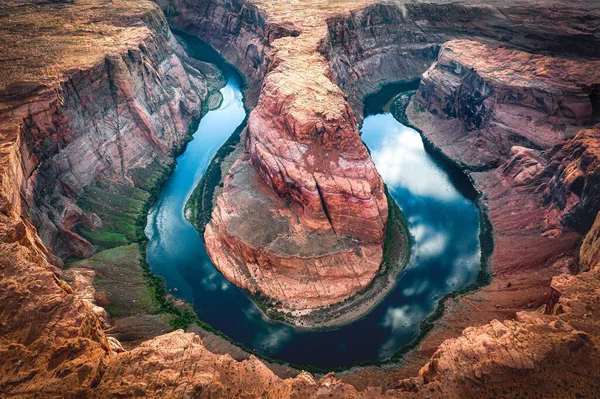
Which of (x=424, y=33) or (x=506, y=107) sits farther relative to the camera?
(x=424, y=33)

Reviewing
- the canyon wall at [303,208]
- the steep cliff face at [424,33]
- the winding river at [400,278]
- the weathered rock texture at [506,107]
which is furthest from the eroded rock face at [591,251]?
the steep cliff face at [424,33]

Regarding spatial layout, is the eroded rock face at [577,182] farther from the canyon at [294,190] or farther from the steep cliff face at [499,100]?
the steep cliff face at [499,100]

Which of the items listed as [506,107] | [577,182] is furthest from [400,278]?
[506,107]

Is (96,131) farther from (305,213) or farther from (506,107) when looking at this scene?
(506,107)

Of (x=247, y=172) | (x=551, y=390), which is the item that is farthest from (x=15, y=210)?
(x=551, y=390)

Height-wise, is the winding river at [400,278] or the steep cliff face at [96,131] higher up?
the steep cliff face at [96,131]

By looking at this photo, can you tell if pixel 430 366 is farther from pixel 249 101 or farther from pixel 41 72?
pixel 249 101
